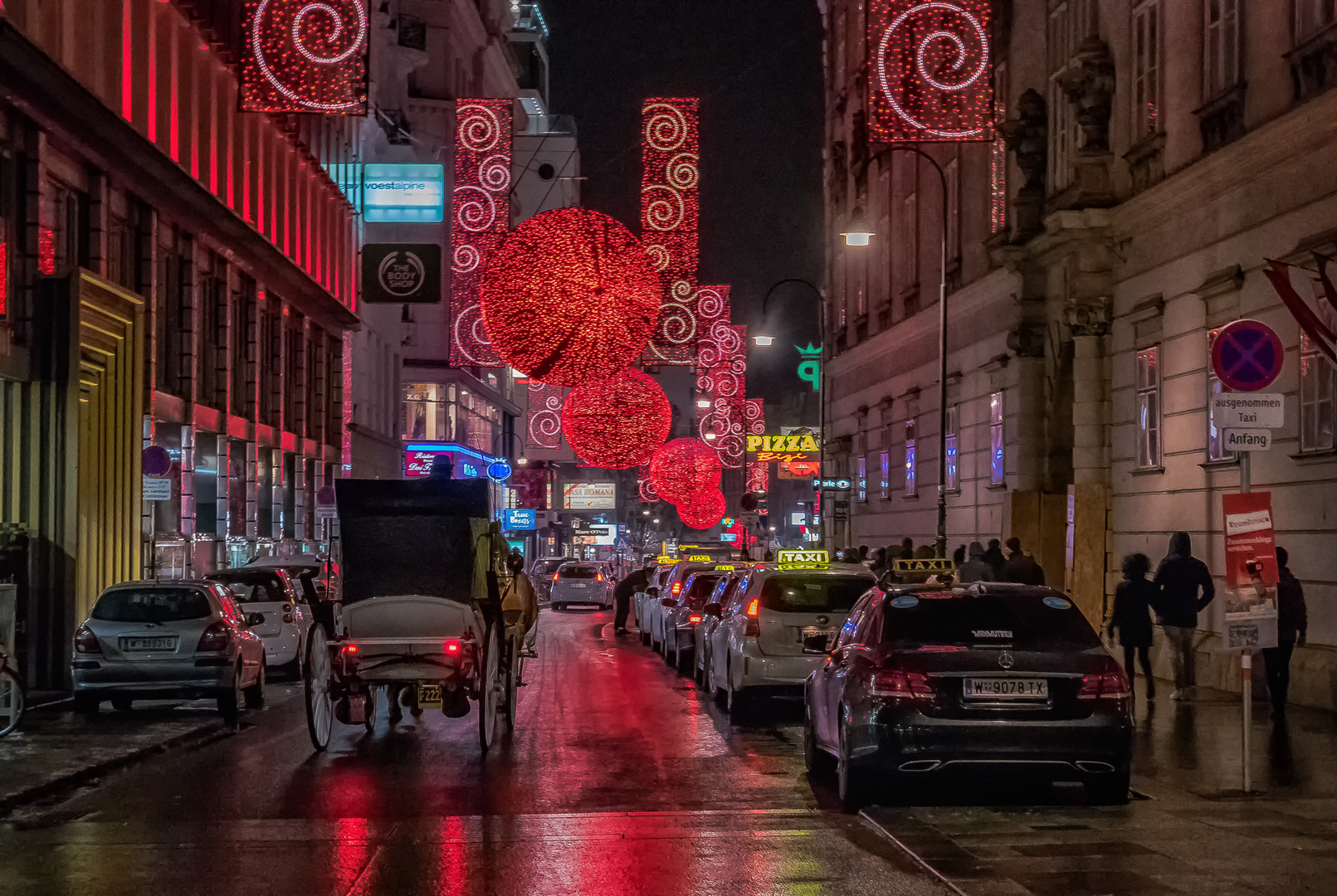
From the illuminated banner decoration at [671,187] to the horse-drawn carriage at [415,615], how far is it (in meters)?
20.1

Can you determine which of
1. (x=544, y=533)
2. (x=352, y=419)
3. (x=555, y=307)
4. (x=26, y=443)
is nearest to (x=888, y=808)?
(x=26, y=443)

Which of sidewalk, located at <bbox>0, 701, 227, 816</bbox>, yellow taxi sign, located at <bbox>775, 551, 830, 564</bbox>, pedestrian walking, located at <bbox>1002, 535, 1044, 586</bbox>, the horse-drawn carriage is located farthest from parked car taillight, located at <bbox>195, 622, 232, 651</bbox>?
pedestrian walking, located at <bbox>1002, 535, 1044, 586</bbox>

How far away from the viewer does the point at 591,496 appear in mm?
127625

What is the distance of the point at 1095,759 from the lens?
11.3m

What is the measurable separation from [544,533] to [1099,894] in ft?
355

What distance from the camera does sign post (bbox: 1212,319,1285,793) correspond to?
12648 millimetres

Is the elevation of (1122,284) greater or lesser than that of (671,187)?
lesser

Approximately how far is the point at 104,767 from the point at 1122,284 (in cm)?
1719

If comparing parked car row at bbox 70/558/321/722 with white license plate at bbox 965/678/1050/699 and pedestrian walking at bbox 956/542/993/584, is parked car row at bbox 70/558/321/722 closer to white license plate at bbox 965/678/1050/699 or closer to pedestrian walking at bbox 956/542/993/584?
white license plate at bbox 965/678/1050/699

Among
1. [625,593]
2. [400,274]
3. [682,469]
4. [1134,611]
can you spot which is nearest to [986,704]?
[1134,611]

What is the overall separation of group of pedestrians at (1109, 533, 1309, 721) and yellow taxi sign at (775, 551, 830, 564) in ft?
11.7

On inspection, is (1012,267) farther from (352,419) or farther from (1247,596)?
(352,419)

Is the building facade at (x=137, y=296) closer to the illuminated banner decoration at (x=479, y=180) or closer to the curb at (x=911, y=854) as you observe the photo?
the illuminated banner decoration at (x=479, y=180)

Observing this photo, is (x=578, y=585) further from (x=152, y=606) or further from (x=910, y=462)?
(x=152, y=606)
